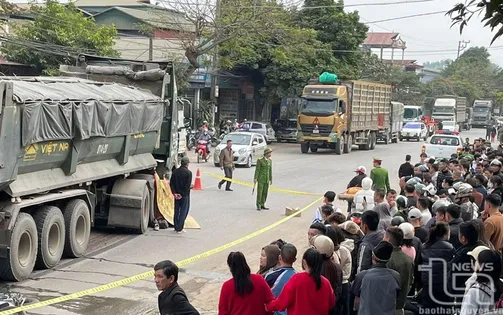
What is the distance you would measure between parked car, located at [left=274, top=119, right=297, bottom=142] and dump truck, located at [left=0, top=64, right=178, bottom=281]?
28.1 m

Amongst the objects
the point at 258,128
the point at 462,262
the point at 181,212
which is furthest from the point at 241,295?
the point at 258,128

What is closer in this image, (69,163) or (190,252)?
(69,163)

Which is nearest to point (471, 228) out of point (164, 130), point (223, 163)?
point (164, 130)

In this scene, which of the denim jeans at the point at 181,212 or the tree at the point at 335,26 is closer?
the denim jeans at the point at 181,212

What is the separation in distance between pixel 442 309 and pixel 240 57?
3480cm

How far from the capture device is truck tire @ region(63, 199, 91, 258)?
41.4 feet

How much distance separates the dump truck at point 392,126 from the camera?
4928 centimetres

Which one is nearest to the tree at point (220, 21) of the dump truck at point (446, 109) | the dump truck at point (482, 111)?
the dump truck at point (446, 109)

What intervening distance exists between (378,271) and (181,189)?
29.3 feet

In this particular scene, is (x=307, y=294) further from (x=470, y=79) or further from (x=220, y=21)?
(x=470, y=79)

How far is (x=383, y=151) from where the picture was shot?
141ft

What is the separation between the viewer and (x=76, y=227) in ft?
42.8

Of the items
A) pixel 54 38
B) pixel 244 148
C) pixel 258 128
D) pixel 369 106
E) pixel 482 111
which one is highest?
pixel 54 38

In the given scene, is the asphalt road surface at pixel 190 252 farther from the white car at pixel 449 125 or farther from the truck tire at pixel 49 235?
the white car at pixel 449 125
